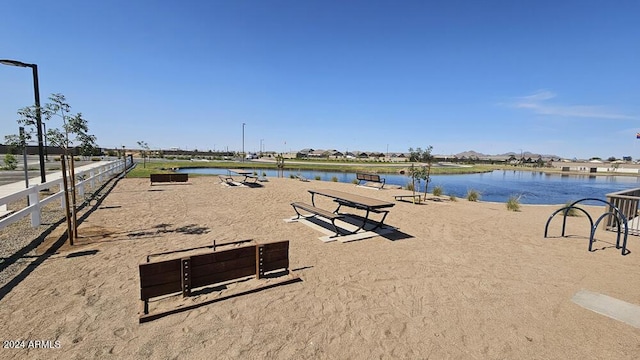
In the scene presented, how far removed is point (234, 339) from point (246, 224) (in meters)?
5.16

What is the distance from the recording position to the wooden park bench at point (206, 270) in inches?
141

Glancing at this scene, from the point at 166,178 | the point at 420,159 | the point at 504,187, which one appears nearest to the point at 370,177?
the point at 420,159

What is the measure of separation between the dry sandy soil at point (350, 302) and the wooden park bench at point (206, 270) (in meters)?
0.18

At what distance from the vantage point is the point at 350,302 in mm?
4156

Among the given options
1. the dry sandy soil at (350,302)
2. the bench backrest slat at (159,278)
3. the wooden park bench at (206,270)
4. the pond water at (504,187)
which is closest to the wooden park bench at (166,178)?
the dry sandy soil at (350,302)

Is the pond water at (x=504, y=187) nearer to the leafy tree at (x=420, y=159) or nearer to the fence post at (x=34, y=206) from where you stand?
the leafy tree at (x=420, y=159)

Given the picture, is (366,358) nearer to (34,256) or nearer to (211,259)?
(211,259)

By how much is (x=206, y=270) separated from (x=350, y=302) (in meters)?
2.02

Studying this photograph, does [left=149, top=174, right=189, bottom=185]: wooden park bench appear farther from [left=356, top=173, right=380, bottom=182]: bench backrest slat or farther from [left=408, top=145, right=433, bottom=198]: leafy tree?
[left=408, top=145, right=433, bottom=198]: leafy tree

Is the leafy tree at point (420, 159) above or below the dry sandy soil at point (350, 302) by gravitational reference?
above

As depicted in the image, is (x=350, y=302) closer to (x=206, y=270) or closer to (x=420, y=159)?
(x=206, y=270)

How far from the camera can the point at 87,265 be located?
16.7ft

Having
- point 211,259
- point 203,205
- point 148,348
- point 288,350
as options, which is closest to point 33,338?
point 148,348

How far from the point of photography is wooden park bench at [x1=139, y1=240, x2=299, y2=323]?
141 inches
